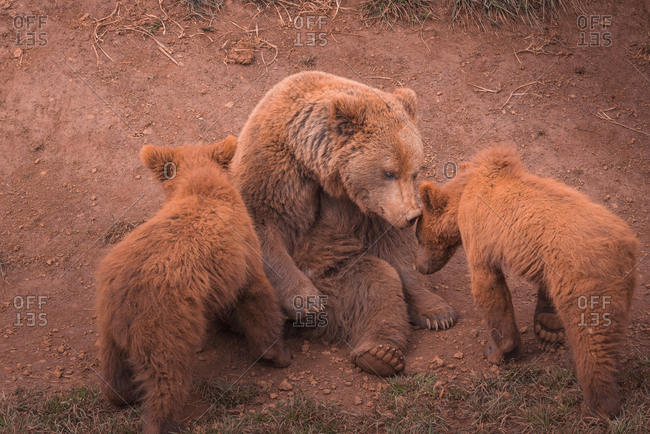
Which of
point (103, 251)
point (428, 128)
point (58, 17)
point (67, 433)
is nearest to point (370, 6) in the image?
point (428, 128)

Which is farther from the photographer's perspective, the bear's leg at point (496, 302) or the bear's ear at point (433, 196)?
the bear's ear at point (433, 196)

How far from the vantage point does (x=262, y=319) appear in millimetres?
5785

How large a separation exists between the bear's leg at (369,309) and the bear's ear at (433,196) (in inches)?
37.0

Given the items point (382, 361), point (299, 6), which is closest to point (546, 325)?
point (382, 361)

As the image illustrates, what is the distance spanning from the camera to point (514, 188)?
5.39 metres

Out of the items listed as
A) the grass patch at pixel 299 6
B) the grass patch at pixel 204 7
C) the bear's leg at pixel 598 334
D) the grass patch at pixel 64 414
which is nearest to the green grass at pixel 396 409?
the grass patch at pixel 64 414

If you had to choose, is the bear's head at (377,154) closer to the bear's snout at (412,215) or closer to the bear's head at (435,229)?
the bear's snout at (412,215)

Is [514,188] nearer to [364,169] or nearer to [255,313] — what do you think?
[364,169]

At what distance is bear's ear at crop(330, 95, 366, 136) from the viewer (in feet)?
19.4

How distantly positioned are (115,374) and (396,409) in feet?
7.07

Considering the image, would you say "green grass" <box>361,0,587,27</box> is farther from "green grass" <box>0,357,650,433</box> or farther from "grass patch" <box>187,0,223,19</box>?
"green grass" <box>0,357,650,433</box>

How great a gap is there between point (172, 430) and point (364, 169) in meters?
2.69

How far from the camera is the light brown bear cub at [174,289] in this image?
471cm

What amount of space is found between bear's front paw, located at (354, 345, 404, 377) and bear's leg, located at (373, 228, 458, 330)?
888 mm
